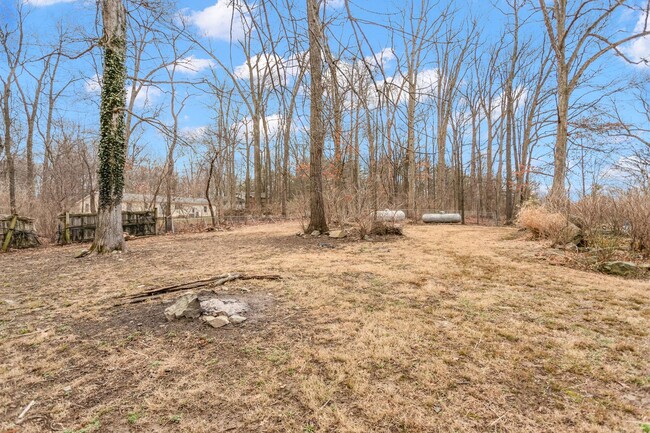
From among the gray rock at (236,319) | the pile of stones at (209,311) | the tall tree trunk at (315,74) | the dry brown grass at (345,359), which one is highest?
the tall tree trunk at (315,74)

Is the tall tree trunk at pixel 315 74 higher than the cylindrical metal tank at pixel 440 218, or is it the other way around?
the tall tree trunk at pixel 315 74

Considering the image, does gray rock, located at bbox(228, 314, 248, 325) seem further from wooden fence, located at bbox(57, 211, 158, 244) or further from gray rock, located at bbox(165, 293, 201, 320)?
wooden fence, located at bbox(57, 211, 158, 244)

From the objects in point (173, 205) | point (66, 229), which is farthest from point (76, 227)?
point (173, 205)

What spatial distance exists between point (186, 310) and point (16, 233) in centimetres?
846

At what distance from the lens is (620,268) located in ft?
13.6

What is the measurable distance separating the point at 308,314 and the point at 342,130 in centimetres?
179

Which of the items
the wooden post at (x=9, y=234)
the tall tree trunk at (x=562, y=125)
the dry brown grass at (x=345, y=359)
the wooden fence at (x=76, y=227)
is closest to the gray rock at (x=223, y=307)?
the dry brown grass at (x=345, y=359)

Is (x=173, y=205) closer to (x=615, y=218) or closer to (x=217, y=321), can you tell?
(x=217, y=321)

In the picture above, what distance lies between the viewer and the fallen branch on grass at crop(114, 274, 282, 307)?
3242 millimetres

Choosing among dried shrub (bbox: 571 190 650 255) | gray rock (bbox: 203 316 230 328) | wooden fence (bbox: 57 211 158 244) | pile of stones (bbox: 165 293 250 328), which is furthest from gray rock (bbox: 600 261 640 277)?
wooden fence (bbox: 57 211 158 244)

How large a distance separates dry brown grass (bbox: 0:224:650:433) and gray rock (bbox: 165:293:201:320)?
0.08 m

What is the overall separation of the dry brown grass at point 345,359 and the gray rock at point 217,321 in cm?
7

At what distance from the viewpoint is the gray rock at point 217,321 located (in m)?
2.46

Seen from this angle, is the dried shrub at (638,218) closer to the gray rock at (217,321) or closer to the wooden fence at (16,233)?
the gray rock at (217,321)
